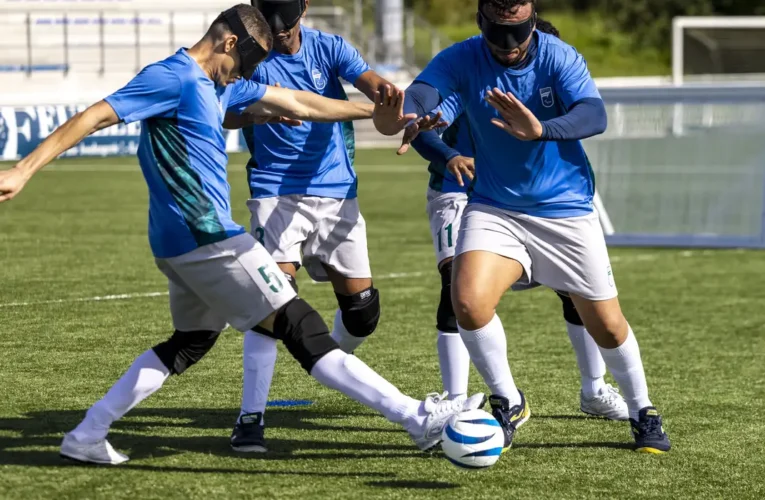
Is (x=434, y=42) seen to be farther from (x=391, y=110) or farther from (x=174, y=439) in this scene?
(x=174, y=439)

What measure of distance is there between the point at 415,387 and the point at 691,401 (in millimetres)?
1514

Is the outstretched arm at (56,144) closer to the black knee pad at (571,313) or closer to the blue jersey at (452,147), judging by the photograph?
the blue jersey at (452,147)

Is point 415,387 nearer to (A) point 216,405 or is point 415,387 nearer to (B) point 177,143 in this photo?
(A) point 216,405

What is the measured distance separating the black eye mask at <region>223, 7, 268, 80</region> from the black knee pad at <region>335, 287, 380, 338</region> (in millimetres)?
1777

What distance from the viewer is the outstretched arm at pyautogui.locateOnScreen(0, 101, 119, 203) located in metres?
4.66

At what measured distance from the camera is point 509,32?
556 cm

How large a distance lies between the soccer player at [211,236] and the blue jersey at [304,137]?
1.23m

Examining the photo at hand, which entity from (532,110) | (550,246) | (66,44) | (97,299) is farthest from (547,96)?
(66,44)

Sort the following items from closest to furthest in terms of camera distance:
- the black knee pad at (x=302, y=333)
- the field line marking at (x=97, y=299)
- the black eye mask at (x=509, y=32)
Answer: the black knee pad at (x=302, y=333), the black eye mask at (x=509, y=32), the field line marking at (x=97, y=299)

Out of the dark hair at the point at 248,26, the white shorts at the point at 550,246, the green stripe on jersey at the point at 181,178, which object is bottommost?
the white shorts at the point at 550,246

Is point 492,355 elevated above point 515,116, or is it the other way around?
point 515,116

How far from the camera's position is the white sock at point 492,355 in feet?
18.5

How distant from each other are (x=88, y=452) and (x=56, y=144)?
4.36ft

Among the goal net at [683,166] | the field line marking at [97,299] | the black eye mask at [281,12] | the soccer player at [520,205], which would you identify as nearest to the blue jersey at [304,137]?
the black eye mask at [281,12]
